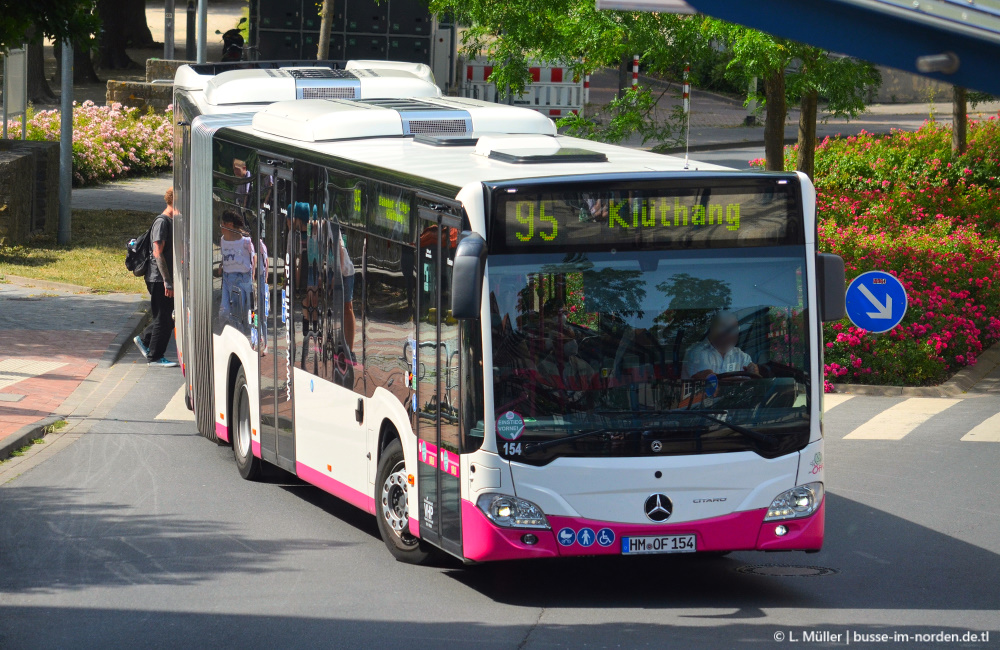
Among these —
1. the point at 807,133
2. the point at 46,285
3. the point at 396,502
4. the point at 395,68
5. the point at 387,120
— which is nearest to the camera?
the point at 396,502

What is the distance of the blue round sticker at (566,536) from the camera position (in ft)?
28.8

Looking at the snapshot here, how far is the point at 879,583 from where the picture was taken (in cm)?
975

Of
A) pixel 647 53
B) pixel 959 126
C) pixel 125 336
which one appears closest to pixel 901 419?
pixel 647 53

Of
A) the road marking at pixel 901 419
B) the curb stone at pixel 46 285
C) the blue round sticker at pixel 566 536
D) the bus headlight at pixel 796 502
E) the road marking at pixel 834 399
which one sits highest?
the bus headlight at pixel 796 502

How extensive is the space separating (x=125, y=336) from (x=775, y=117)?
29.5 ft

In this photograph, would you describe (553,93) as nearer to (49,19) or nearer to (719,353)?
(49,19)

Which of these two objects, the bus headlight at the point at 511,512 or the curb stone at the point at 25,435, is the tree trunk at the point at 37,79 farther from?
the bus headlight at the point at 511,512

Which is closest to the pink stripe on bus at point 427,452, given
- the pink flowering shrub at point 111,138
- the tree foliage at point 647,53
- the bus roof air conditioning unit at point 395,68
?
the bus roof air conditioning unit at point 395,68

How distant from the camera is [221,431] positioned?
13.6 metres

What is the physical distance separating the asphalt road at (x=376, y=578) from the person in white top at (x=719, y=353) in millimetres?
1450

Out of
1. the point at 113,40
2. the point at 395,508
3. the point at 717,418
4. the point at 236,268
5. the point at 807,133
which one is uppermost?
the point at 113,40

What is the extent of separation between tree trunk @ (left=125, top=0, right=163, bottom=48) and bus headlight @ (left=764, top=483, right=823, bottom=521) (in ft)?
168

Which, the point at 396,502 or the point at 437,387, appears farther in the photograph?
the point at 396,502

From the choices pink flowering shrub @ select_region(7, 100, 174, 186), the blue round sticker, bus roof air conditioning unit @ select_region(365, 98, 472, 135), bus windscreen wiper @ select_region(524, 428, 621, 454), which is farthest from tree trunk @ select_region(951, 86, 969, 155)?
the blue round sticker
